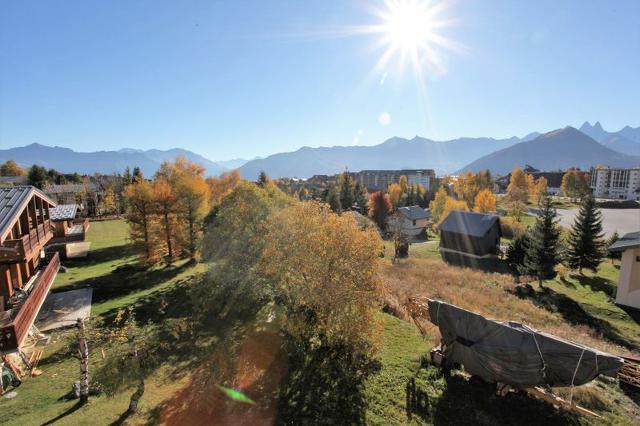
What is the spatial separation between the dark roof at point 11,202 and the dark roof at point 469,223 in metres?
51.4

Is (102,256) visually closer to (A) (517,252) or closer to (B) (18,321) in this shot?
(B) (18,321)

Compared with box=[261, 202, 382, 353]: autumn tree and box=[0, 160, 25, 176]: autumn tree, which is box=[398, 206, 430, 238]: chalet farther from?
box=[0, 160, 25, 176]: autumn tree

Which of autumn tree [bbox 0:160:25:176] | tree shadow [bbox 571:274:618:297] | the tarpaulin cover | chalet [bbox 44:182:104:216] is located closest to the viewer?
the tarpaulin cover

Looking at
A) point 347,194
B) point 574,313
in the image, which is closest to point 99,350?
point 574,313

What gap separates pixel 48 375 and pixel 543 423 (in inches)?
823

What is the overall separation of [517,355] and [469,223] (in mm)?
42765

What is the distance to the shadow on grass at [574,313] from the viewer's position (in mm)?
20609

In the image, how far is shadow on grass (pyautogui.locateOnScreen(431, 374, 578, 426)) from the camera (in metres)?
11.3

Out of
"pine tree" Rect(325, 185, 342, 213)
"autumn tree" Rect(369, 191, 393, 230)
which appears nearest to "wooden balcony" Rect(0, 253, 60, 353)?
"pine tree" Rect(325, 185, 342, 213)

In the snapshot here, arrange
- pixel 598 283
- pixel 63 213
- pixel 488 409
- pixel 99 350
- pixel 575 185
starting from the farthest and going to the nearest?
pixel 575 185, pixel 63 213, pixel 598 283, pixel 99 350, pixel 488 409

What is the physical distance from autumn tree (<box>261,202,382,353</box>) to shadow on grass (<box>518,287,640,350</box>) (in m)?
17.9

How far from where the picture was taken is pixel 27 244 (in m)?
18.6

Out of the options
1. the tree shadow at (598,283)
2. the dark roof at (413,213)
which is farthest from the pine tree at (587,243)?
the dark roof at (413,213)

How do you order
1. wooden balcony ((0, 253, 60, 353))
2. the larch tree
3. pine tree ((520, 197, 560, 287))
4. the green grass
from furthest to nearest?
1. the larch tree
2. pine tree ((520, 197, 560, 287))
3. wooden balcony ((0, 253, 60, 353))
4. the green grass
